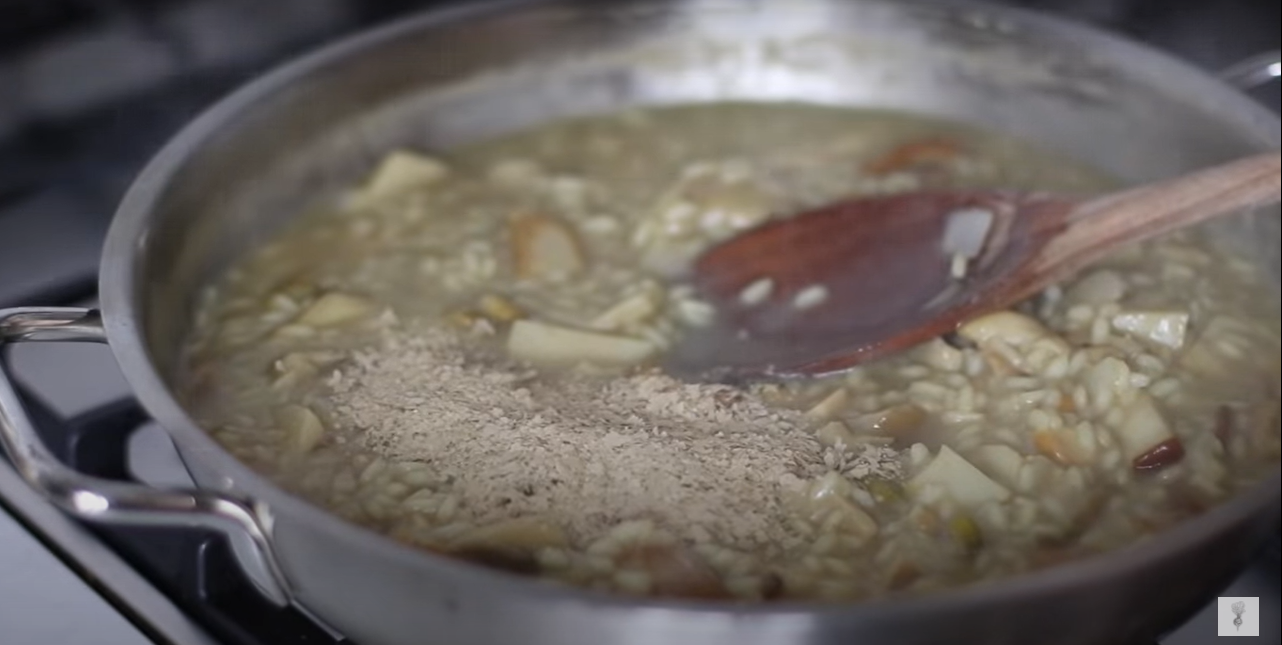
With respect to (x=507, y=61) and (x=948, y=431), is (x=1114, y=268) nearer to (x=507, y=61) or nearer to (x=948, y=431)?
(x=948, y=431)

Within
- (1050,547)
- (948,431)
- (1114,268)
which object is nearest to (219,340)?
(948,431)

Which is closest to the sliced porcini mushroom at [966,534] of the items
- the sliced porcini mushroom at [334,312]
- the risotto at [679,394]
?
the risotto at [679,394]

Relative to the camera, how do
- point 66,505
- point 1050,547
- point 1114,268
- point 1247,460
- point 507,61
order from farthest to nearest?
1. point 507,61
2. point 1114,268
3. point 1247,460
4. point 1050,547
5. point 66,505

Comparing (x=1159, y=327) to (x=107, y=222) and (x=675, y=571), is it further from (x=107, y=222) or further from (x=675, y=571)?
(x=107, y=222)

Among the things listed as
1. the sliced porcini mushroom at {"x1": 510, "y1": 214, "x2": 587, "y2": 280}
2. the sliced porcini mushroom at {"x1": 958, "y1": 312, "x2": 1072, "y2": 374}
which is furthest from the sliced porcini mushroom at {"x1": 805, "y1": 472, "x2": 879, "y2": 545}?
the sliced porcini mushroom at {"x1": 510, "y1": 214, "x2": 587, "y2": 280}

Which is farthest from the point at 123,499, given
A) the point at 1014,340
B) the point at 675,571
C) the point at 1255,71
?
the point at 1255,71

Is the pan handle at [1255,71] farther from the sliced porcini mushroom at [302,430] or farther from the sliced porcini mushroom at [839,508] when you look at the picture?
the sliced porcini mushroom at [302,430]
